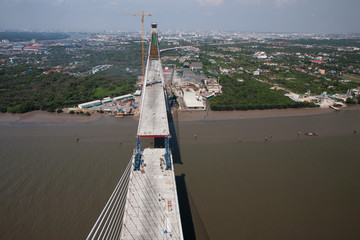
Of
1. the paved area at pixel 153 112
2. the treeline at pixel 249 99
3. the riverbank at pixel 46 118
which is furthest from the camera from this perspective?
the treeline at pixel 249 99

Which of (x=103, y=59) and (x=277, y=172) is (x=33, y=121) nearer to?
(x=277, y=172)

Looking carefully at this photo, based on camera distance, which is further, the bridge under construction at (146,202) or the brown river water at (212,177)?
the brown river water at (212,177)

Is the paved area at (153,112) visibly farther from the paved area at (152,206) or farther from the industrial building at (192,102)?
the industrial building at (192,102)

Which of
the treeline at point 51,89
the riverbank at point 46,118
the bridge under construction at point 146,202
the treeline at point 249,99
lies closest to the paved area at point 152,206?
the bridge under construction at point 146,202

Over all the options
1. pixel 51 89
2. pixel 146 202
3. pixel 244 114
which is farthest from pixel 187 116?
pixel 51 89

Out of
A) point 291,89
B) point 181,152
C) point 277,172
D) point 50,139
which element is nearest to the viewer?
point 277,172

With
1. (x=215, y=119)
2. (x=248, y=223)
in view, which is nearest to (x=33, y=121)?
(x=215, y=119)

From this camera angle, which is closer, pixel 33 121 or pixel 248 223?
pixel 248 223
